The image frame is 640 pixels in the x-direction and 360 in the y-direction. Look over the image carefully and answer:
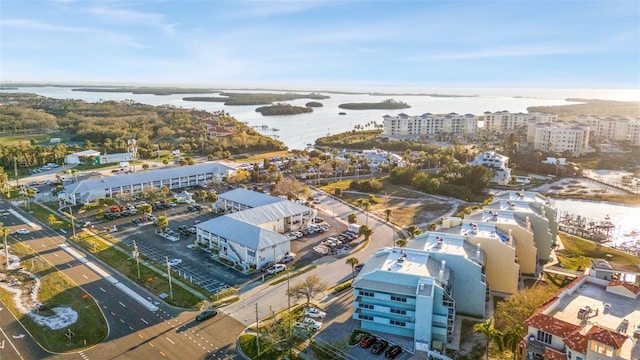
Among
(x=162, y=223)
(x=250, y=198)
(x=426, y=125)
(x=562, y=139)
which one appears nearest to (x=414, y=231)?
(x=250, y=198)

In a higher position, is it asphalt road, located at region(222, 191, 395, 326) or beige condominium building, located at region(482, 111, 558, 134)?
beige condominium building, located at region(482, 111, 558, 134)

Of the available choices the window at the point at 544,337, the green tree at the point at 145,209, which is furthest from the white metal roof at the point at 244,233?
the window at the point at 544,337

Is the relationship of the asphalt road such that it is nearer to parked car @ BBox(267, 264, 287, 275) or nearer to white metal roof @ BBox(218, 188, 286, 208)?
parked car @ BBox(267, 264, 287, 275)

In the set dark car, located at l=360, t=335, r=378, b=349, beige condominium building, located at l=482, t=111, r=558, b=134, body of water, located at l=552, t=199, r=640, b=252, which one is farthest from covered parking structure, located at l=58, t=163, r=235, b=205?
beige condominium building, located at l=482, t=111, r=558, b=134

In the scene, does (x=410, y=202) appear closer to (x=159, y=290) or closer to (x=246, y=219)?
(x=246, y=219)

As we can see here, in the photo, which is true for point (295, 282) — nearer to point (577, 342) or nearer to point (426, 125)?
point (577, 342)

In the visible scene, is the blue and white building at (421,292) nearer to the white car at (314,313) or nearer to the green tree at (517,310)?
the white car at (314,313)

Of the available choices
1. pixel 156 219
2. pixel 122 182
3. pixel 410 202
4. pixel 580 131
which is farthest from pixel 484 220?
pixel 580 131
